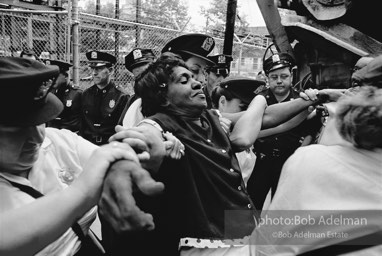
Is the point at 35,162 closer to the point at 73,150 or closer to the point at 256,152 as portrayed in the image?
the point at 73,150

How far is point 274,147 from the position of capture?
398cm

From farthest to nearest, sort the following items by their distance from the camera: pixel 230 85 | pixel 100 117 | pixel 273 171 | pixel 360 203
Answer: pixel 100 117 < pixel 273 171 < pixel 230 85 < pixel 360 203

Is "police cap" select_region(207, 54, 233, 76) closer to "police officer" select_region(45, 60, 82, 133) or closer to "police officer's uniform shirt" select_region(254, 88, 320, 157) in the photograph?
"police officer's uniform shirt" select_region(254, 88, 320, 157)

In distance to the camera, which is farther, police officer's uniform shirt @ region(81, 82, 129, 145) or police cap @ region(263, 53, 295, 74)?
police officer's uniform shirt @ region(81, 82, 129, 145)

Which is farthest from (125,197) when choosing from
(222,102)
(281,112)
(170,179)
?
(222,102)

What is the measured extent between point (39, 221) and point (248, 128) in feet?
5.17

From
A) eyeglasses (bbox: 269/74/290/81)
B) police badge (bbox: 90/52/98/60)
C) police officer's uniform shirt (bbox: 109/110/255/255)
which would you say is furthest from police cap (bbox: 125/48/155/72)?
police officer's uniform shirt (bbox: 109/110/255/255)

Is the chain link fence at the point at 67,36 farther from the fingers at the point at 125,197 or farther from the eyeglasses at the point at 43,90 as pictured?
the fingers at the point at 125,197

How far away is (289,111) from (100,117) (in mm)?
3382

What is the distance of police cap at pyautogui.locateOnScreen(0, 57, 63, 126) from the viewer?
125 centimetres

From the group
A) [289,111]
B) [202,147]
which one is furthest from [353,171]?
[289,111]

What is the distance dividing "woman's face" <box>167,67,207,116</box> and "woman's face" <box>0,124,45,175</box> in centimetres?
80

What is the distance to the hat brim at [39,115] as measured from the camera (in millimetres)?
1319

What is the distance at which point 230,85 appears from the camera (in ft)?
11.7
